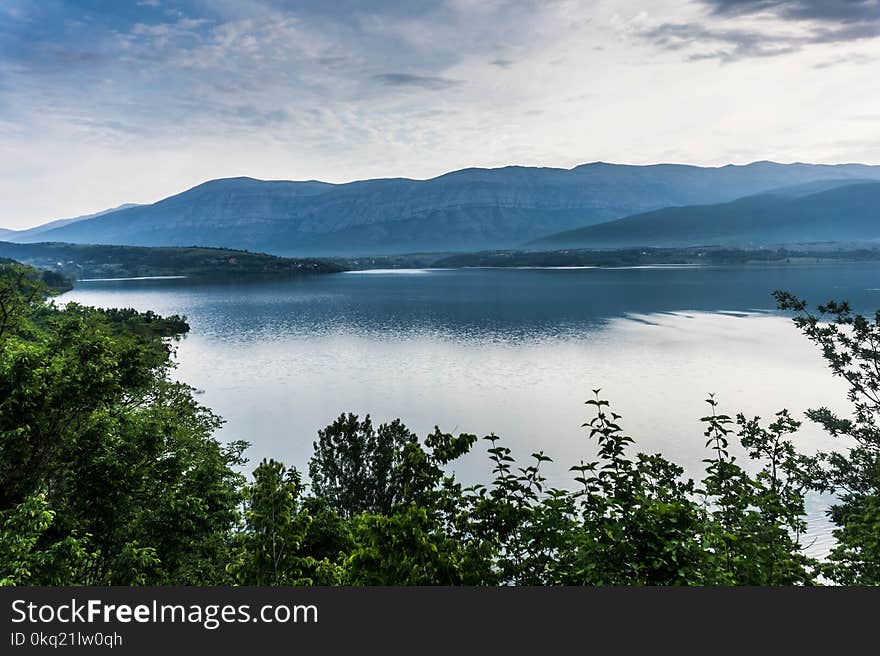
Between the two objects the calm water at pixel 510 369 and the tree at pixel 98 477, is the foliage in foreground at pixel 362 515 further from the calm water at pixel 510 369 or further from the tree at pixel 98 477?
the calm water at pixel 510 369

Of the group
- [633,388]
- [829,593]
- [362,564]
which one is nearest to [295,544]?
[362,564]

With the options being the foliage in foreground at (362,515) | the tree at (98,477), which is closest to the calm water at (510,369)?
the foliage in foreground at (362,515)

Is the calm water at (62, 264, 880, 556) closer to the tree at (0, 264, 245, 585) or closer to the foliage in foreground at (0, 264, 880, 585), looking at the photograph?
the foliage in foreground at (0, 264, 880, 585)

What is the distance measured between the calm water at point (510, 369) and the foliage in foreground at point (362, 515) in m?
22.2

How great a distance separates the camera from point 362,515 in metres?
8.63

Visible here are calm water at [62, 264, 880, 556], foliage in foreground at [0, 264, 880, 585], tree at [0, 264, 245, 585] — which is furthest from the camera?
calm water at [62, 264, 880, 556]

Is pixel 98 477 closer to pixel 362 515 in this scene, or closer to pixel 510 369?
pixel 362 515

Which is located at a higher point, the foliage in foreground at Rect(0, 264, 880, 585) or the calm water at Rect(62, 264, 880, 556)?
the foliage in foreground at Rect(0, 264, 880, 585)

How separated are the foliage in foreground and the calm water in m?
22.2

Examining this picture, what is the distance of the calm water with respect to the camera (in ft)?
152

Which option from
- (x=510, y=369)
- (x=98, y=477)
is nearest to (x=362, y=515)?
(x=98, y=477)

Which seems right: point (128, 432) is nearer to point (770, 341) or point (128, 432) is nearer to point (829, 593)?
point (829, 593)

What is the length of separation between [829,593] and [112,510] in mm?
14939

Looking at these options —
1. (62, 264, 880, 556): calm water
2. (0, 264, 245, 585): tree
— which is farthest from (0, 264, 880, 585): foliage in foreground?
(62, 264, 880, 556): calm water
